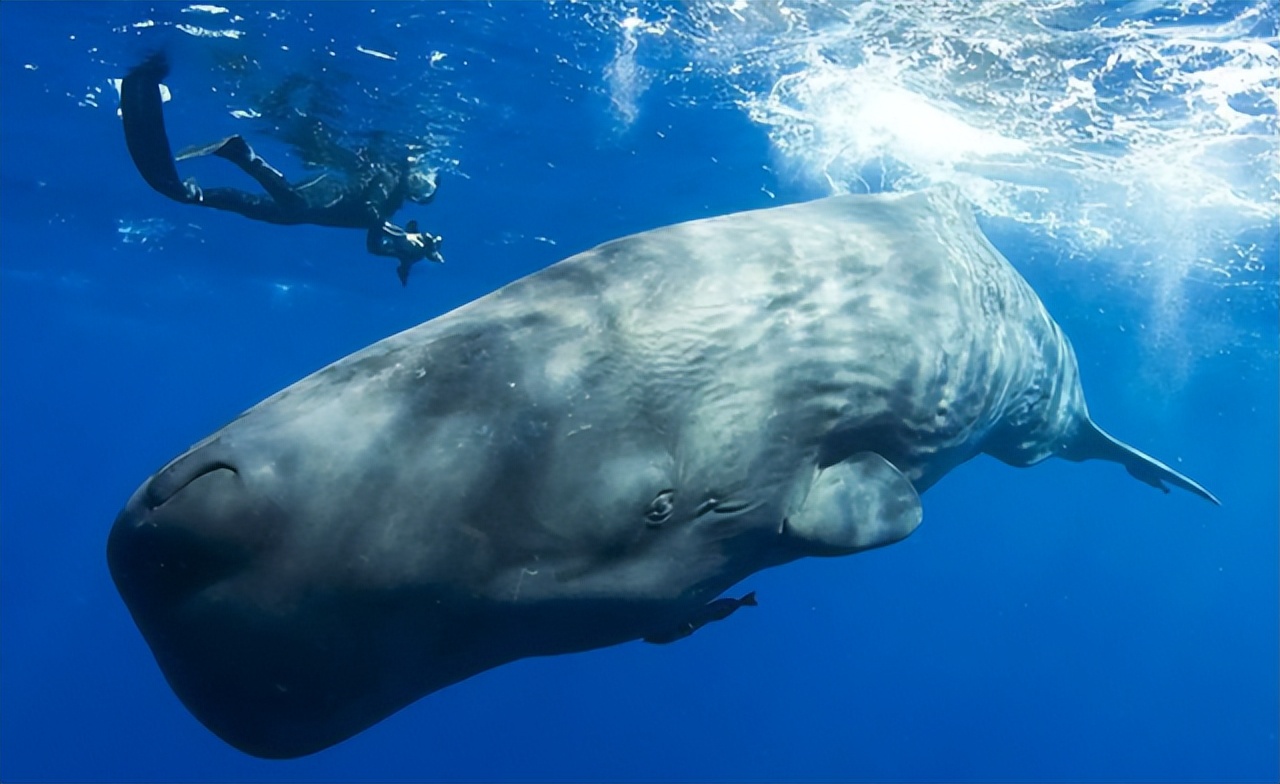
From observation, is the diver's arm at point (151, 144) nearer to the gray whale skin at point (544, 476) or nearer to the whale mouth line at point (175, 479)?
the gray whale skin at point (544, 476)

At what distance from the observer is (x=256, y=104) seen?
61.7ft

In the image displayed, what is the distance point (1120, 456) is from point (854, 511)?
27.1 feet

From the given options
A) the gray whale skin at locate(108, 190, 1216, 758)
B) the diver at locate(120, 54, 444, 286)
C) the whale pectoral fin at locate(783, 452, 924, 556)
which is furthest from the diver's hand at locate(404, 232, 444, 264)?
the whale pectoral fin at locate(783, 452, 924, 556)

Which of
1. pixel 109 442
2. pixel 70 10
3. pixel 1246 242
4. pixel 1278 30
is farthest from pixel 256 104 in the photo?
pixel 109 442

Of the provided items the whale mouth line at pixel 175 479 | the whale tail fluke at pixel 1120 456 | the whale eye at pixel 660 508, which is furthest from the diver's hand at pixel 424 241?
the whale mouth line at pixel 175 479

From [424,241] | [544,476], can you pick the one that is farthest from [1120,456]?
[544,476]

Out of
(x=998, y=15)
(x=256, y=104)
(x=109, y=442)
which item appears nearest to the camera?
(x=998, y=15)

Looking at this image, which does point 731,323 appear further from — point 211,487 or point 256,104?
point 256,104

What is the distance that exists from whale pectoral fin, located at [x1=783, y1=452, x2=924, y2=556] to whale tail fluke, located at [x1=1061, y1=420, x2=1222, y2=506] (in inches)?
240

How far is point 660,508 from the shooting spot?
3.88 metres

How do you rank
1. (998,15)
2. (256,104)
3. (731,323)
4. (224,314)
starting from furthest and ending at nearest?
(224,314) < (256,104) < (998,15) < (731,323)

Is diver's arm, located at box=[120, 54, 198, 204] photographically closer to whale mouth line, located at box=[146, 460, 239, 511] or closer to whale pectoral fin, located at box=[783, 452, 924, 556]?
whale mouth line, located at box=[146, 460, 239, 511]

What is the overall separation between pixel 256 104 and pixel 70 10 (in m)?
3.71

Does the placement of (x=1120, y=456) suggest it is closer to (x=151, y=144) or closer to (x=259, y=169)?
(x=259, y=169)
